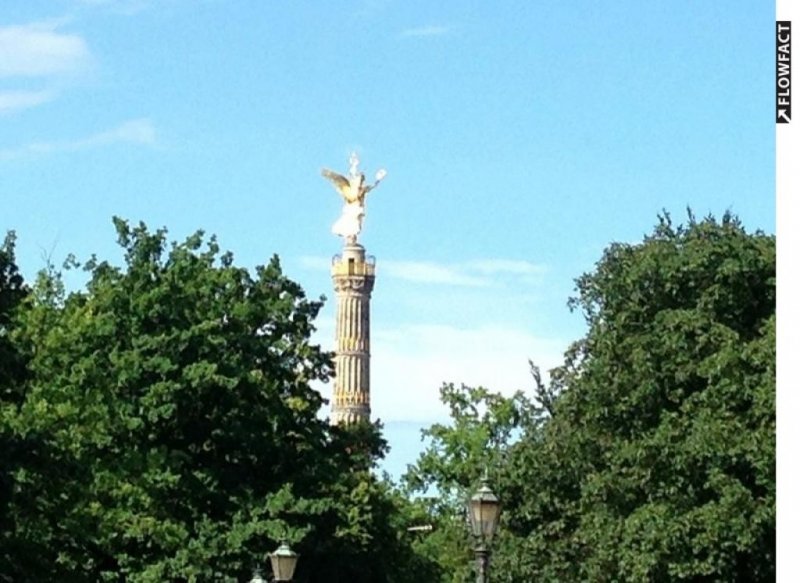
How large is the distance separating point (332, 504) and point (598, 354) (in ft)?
29.4

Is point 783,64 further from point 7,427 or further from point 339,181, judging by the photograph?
point 339,181

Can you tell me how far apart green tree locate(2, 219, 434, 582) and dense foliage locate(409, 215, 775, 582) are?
6.60 meters

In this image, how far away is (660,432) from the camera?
47.2 meters

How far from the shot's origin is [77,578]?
1820 inches

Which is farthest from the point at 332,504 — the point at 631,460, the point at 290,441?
the point at 631,460

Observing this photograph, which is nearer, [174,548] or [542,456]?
[542,456]

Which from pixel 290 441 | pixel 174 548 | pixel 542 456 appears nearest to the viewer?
pixel 542 456

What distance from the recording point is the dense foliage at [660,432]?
4597 centimetres

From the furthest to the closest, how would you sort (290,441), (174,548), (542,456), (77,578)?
(290,441), (174,548), (542,456), (77,578)

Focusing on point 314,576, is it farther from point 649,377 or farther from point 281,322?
point 649,377

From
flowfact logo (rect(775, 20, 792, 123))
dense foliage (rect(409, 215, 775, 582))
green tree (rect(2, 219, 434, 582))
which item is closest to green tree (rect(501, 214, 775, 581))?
dense foliage (rect(409, 215, 775, 582))

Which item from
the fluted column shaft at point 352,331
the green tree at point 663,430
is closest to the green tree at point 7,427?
the green tree at point 663,430

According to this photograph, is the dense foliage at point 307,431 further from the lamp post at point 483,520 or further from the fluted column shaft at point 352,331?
the fluted column shaft at point 352,331

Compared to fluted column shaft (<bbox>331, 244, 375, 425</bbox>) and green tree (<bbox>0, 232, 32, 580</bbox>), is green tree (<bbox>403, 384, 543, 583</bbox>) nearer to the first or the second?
fluted column shaft (<bbox>331, 244, 375, 425</bbox>)
